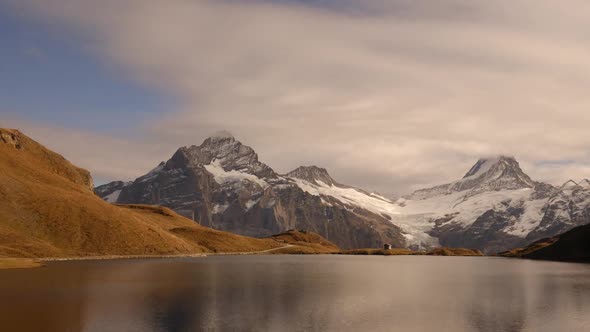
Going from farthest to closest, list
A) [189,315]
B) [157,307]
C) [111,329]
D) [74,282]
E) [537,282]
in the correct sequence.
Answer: [537,282] → [74,282] → [157,307] → [189,315] → [111,329]

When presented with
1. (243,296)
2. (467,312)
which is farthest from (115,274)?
(467,312)

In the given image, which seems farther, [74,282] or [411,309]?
[74,282]

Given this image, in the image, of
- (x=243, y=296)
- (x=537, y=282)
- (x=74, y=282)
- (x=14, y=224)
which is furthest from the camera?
(x=14, y=224)

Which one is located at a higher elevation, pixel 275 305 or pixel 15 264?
pixel 15 264

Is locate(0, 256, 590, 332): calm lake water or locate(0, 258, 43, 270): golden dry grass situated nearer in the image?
locate(0, 256, 590, 332): calm lake water

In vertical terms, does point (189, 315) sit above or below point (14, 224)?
below

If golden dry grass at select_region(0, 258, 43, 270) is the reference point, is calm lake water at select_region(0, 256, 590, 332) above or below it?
below

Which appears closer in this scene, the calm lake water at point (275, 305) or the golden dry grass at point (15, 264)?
the calm lake water at point (275, 305)

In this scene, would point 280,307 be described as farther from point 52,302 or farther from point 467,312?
point 52,302

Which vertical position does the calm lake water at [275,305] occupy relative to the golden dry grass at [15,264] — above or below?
below

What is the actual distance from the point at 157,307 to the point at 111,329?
607 inches

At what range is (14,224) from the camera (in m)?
197

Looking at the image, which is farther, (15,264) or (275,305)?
(15,264)

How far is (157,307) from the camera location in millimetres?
73938
